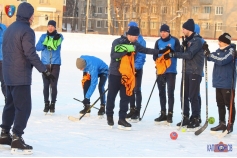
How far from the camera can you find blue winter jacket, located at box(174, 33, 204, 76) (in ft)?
27.6

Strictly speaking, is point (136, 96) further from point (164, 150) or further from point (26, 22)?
point (26, 22)

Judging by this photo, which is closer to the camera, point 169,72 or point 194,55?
point 194,55

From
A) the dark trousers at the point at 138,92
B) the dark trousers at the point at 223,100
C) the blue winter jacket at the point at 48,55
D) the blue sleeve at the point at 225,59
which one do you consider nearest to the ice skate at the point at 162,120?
the dark trousers at the point at 138,92

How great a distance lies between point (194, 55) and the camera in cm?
853

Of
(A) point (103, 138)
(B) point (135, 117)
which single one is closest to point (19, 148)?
(A) point (103, 138)

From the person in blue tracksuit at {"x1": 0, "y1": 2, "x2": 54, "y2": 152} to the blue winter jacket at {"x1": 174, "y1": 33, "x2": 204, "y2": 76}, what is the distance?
9.72 ft

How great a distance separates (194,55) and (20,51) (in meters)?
3.40

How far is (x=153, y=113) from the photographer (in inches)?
415

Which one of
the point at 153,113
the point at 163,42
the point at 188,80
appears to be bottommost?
the point at 153,113

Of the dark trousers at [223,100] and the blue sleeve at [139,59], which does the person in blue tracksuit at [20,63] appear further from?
the blue sleeve at [139,59]

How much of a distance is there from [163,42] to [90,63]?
141 cm

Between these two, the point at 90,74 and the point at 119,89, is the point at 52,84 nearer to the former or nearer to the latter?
the point at 90,74

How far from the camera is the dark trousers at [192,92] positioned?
853 centimetres

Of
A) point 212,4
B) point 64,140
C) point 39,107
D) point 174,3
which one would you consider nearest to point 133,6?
point 174,3
